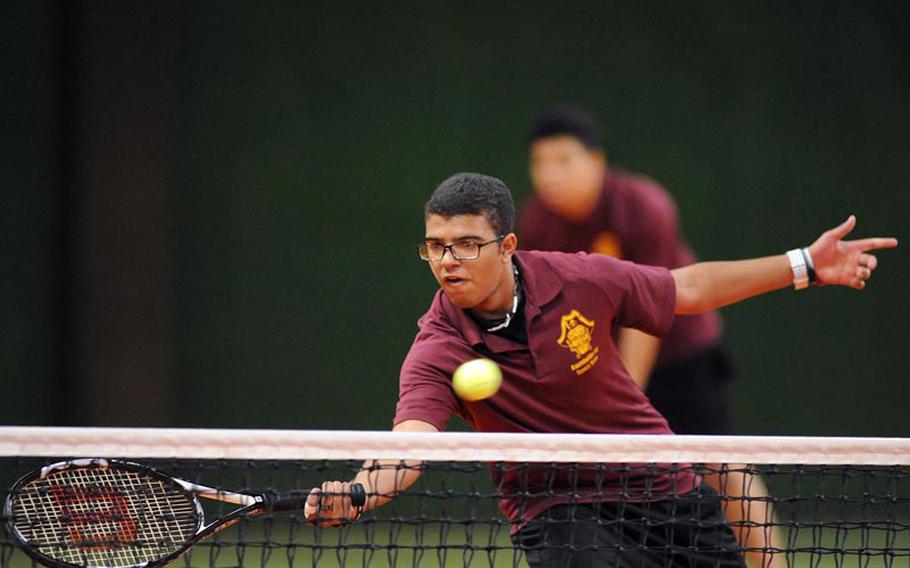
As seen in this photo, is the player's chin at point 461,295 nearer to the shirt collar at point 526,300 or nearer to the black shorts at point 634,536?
the shirt collar at point 526,300

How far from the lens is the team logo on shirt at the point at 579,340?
3.44 meters

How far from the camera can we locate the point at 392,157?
7.18 meters

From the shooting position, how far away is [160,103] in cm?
701

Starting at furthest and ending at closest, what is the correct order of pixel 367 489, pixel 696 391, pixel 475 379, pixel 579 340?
pixel 696 391 < pixel 579 340 < pixel 475 379 < pixel 367 489

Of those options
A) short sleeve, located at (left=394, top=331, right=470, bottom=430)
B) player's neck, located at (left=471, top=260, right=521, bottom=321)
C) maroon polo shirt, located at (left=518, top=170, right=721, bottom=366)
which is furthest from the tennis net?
maroon polo shirt, located at (left=518, top=170, right=721, bottom=366)

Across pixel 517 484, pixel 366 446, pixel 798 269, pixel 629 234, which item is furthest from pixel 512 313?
pixel 629 234

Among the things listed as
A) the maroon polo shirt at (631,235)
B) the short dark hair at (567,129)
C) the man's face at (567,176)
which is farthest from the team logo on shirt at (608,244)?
the short dark hair at (567,129)

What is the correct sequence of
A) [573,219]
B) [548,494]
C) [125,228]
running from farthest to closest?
[125,228]
[573,219]
[548,494]

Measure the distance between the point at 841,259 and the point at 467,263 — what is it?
1.06 m

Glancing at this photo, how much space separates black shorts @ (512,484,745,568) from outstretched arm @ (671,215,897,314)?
51 cm

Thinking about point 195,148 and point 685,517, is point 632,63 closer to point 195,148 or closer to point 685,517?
point 195,148

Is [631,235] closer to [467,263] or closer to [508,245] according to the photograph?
[508,245]

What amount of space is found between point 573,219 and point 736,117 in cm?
216

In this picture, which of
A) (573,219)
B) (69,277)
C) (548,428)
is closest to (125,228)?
(69,277)
